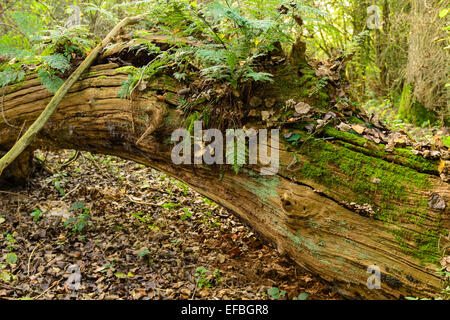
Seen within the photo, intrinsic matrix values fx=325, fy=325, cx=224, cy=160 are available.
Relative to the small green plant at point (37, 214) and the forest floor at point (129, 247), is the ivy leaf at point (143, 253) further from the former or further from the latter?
the small green plant at point (37, 214)

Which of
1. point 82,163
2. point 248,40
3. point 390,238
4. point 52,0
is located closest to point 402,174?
point 390,238

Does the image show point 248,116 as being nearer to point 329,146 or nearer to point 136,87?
point 329,146

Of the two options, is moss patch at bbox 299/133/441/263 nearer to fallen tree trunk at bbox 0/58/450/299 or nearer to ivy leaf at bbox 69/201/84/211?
fallen tree trunk at bbox 0/58/450/299

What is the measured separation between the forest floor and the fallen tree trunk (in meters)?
0.42

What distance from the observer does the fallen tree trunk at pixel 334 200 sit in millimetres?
2631

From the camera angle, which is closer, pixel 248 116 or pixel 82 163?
pixel 248 116

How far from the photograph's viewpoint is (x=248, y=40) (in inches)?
125

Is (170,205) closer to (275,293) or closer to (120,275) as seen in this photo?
(120,275)

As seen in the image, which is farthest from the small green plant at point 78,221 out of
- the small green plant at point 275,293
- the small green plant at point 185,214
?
the small green plant at point 275,293

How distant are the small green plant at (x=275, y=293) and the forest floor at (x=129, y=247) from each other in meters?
0.01

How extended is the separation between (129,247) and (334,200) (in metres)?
2.60

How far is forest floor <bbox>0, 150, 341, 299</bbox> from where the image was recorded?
3.44 metres

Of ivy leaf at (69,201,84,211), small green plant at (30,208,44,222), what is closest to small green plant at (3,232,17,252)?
small green plant at (30,208,44,222)
